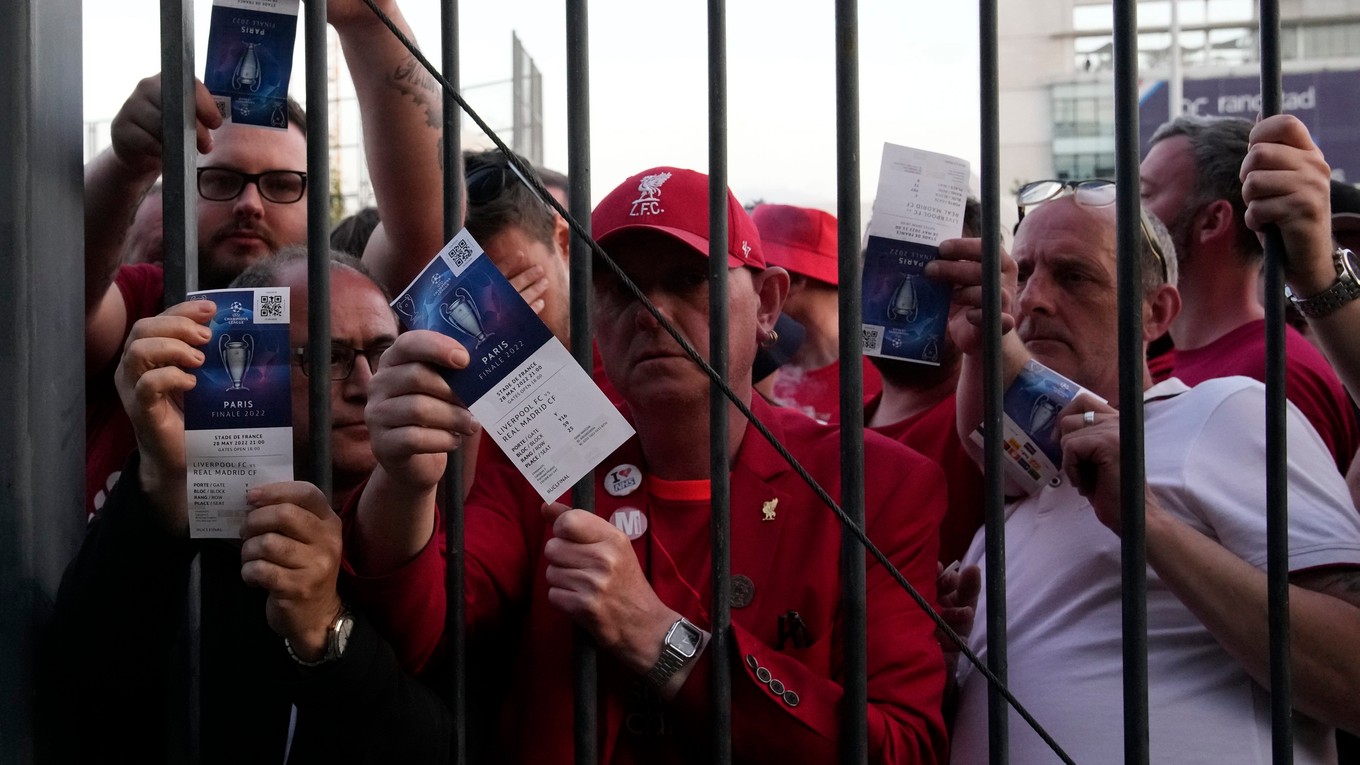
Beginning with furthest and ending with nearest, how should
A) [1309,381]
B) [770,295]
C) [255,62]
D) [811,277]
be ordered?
1. [811,277]
2. [1309,381]
3. [770,295]
4. [255,62]

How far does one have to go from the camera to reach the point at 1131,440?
1.43 meters

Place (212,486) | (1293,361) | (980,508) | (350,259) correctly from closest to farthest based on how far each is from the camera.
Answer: (212,486) → (350,259) → (980,508) → (1293,361)

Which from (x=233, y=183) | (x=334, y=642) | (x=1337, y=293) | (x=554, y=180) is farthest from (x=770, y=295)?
(x=554, y=180)

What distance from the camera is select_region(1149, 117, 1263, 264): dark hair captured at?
2.99 metres

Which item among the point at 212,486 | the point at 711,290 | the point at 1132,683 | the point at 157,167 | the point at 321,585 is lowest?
the point at 1132,683

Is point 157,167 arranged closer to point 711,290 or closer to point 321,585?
point 321,585

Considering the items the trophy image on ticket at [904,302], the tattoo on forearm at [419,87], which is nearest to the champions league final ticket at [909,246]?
the trophy image on ticket at [904,302]

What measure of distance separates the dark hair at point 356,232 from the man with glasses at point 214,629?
1.55 m

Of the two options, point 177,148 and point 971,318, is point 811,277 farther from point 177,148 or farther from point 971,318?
point 177,148

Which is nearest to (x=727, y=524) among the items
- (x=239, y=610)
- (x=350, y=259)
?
(x=239, y=610)

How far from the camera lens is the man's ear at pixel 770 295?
2162 millimetres

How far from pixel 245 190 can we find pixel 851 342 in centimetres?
158

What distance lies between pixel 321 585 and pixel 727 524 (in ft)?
1.50

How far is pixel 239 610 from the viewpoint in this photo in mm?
1640
